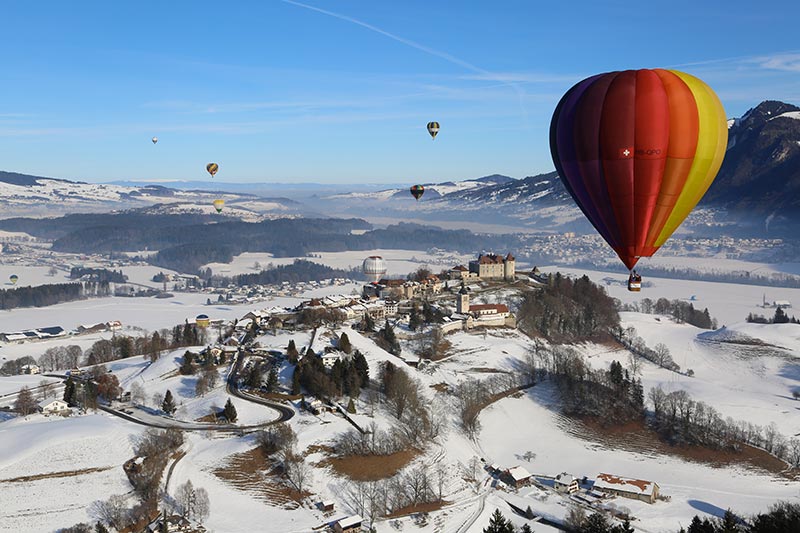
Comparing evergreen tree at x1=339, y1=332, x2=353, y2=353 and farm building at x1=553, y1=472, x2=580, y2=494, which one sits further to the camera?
evergreen tree at x1=339, y1=332, x2=353, y2=353

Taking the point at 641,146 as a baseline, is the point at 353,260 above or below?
below

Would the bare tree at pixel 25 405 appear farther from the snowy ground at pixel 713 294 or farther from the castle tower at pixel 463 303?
the snowy ground at pixel 713 294

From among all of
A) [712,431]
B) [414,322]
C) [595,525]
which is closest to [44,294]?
[414,322]

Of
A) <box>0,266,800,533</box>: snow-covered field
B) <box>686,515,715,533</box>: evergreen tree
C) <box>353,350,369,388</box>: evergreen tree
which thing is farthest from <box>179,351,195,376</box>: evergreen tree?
<box>686,515,715,533</box>: evergreen tree

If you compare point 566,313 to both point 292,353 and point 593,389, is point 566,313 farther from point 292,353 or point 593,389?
point 292,353

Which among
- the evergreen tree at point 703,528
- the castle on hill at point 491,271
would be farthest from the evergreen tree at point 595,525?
the castle on hill at point 491,271

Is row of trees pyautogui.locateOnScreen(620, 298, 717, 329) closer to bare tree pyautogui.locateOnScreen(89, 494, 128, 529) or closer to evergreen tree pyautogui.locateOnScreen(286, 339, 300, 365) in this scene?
evergreen tree pyautogui.locateOnScreen(286, 339, 300, 365)

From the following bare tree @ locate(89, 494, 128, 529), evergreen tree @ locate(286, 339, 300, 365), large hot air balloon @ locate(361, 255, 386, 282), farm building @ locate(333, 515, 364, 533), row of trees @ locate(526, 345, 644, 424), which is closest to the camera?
bare tree @ locate(89, 494, 128, 529)

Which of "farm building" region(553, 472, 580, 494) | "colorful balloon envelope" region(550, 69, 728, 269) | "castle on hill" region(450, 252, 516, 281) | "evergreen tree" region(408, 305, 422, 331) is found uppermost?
"colorful balloon envelope" region(550, 69, 728, 269)

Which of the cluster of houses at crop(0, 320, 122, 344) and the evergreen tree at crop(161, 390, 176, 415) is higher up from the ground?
the evergreen tree at crop(161, 390, 176, 415)
